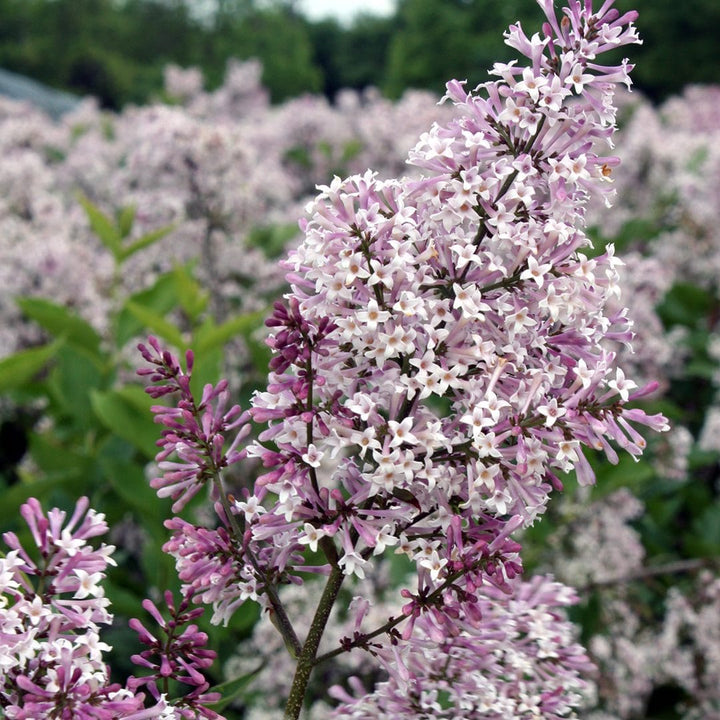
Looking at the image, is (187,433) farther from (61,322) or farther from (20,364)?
(61,322)

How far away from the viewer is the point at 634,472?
4.00 m

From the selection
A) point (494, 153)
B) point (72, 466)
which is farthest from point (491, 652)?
point (72, 466)

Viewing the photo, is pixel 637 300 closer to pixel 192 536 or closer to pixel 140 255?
pixel 140 255

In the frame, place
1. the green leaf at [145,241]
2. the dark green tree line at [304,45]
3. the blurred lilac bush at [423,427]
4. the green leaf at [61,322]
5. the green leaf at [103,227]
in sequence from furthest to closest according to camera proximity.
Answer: the dark green tree line at [304,45], the green leaf at [103,227], the green leaf at [145,241], the green leaf at [61,322], the blurred lilac bush at [423,427]

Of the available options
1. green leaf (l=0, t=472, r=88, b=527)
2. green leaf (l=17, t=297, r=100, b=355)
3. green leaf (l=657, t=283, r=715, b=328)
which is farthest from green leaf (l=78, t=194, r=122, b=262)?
green leaf (l=657, t=283, r=715, b=328)

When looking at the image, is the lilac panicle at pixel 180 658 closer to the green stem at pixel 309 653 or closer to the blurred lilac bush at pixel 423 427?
the blurred lilac bush at pixel 423 427

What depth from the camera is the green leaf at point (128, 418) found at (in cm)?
317

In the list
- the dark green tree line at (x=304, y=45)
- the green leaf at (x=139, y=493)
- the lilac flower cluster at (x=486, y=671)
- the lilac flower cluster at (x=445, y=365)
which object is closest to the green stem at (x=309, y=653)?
the lilac flower cluster at (x=445, y=365)

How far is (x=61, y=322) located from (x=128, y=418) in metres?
0.85

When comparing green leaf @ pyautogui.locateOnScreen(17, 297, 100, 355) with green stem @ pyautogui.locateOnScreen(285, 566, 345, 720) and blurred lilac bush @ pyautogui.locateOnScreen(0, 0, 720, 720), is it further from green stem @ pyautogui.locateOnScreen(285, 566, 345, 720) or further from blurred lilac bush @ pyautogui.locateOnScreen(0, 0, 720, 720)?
green stem @ pyautogui.locateOnScreen(285, 566, 345, 720)

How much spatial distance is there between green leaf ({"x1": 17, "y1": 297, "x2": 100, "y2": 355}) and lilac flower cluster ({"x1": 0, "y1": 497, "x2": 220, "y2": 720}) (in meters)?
2.42

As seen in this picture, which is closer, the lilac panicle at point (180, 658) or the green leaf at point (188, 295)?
the lilac panicle at point (180, 658)

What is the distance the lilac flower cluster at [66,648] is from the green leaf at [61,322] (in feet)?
7.95

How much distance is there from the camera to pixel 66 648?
1.29 metres
